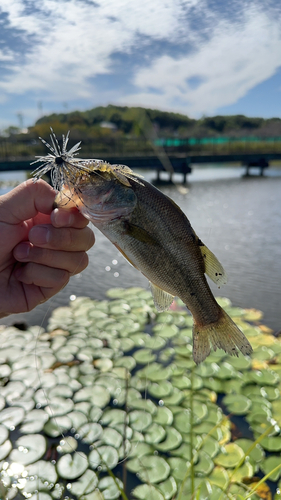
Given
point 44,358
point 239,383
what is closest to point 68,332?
point 44,358

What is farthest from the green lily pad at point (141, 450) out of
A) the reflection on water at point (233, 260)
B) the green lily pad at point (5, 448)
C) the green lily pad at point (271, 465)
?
the reflection on water at point (233, 260)

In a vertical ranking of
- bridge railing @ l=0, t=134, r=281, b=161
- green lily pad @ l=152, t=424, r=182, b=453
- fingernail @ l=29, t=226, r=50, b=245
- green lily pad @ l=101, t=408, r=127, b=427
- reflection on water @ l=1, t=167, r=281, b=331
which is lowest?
green lily pad @ l=101, t=408, r=127, b=427

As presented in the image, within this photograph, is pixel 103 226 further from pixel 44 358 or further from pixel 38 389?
pixel 44 358

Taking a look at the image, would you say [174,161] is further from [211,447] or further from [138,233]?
[138,233]

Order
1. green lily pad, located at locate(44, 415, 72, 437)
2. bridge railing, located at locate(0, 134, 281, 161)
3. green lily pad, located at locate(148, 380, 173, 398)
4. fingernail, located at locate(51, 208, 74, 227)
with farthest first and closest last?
bridge railing, located at locate(0, 134, 281, 161), green lily pad, located at locate(148, 380, 173, 398), green lily pad, located at locate(44, 415, 72, 437), fingernail, located at locate(51, 208, 74, 227)

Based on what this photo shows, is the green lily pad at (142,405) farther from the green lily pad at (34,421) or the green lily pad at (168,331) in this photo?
the green lily pad at (168,331)

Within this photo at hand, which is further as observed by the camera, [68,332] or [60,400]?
[68,332]

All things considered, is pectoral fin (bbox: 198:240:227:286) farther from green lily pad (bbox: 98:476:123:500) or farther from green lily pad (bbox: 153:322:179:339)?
green lily pad (bbox: 153:322:179:339)

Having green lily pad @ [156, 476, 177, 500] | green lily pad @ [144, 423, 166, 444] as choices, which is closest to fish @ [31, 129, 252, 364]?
green lily pad @ [156, 476, 177, 500]
